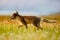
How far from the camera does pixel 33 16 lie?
6.55ft

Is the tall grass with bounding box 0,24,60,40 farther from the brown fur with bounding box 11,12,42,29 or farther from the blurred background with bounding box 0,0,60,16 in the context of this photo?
the blurred background with bounding box 0,0,60,16

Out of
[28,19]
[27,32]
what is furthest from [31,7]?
[27,32]

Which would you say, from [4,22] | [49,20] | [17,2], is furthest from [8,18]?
[49,20]

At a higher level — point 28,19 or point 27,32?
point 28,19

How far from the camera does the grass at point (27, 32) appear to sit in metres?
1.97

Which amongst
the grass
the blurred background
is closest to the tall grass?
the grass

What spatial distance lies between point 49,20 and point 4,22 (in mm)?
515

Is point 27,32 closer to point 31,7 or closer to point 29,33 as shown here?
point 29,33

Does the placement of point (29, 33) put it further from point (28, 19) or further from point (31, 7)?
point (31, 7)

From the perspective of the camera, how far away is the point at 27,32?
1.98 meters

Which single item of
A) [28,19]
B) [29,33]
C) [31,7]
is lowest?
[29,33]

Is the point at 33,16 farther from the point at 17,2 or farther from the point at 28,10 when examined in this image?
Result: the point at 17,2

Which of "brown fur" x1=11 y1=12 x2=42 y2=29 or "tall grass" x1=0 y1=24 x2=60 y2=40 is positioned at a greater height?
"brown fur" x1=11 y1=12 x2=42 y2=29

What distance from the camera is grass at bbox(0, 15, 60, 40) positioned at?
6.45 ft
